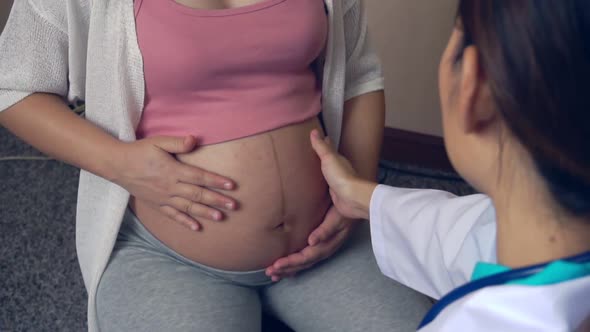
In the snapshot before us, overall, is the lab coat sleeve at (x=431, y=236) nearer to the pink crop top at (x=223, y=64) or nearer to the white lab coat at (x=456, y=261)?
the white lab coat at (x=456, y=261)

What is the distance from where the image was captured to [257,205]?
77 centimetres

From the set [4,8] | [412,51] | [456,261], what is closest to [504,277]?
[456,261]

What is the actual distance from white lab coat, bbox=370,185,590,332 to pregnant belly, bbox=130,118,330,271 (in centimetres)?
11

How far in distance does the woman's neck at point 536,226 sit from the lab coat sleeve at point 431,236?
97mm

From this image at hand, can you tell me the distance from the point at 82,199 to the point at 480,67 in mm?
601

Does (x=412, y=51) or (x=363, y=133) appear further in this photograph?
(x=412, y=51)

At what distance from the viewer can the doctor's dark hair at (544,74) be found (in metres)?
0.41

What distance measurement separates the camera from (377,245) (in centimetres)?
77

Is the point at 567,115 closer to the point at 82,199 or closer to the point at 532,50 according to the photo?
the point at 532,50

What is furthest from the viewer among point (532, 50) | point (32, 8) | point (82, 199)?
point (82, 199)

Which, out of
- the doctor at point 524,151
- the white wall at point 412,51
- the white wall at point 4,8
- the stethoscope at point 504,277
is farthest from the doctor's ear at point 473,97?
the white wall at point 4,8

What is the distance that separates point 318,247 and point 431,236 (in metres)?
0.17

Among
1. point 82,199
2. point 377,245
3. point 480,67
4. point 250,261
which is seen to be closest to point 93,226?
point 82,199

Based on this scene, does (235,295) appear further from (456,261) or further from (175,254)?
(456,261)
